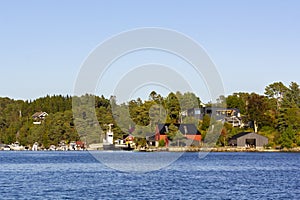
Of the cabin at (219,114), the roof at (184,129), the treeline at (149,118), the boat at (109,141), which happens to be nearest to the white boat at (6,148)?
the treeline at (149,118)

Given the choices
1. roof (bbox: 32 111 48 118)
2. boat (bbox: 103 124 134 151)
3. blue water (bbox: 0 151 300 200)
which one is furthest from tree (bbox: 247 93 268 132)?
roof (bbox: 32 111 48 118)

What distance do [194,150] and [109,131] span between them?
15612mm

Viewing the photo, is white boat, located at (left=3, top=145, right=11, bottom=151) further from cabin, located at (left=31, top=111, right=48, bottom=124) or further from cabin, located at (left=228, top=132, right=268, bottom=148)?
cabin, located at (left=228, top=132, right=268, bottom=148)

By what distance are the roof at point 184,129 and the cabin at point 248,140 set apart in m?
6.20

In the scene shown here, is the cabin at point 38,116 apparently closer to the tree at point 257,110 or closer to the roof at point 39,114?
the roof at point 39,114

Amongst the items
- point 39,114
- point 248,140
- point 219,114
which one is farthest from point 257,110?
point 39,114

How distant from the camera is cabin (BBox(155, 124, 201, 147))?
338 ft

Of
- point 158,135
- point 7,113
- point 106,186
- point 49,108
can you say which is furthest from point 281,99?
point 106,186

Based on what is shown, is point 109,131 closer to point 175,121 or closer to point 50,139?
point 175,121

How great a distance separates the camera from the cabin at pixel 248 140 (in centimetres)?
10215

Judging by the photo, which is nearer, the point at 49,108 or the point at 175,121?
the point at 175,121

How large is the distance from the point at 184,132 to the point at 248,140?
406 inches

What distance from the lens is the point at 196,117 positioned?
111250 millimetres

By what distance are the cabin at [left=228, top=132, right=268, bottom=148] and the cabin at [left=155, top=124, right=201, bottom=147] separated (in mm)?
5770
